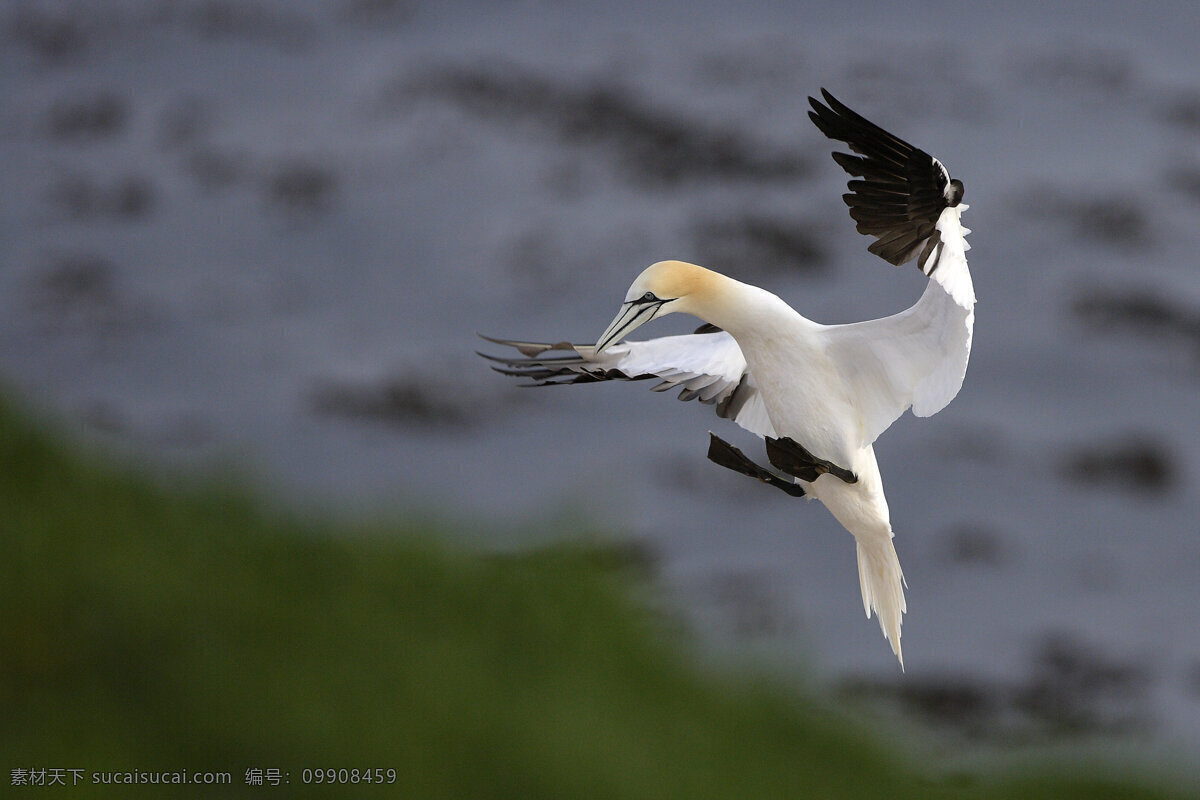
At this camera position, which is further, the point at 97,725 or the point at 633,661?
the point at 633,661

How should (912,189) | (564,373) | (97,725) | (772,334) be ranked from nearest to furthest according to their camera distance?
1. (912,189)
2. (772,334)
3. (564,373)
4. (97,725)

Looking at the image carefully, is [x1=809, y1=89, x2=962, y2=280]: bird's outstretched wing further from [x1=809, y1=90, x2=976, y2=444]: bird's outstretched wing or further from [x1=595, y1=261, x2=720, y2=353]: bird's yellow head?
[x1=595, y1=261, x2=720, y2=353]: bird's yellow head

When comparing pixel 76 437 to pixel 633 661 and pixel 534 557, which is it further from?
pixel 633 661

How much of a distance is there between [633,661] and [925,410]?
2663 millimetres

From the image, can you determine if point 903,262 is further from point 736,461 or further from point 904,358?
point 736,461

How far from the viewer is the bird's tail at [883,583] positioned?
1614mm

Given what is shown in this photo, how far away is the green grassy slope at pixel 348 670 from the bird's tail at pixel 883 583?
6.73 feet

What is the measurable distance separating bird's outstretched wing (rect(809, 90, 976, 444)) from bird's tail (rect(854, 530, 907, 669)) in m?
0.20

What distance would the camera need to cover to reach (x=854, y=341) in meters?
1.47

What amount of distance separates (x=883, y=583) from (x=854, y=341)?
14.8 inches

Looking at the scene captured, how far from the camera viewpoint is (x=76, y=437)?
4.08 meters

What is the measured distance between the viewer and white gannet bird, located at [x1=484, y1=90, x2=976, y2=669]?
125 centimetres

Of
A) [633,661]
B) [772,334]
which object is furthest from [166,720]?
[772,334]

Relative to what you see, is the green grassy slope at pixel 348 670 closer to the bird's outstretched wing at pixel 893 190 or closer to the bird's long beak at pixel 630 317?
the bird's long beak at pixel 630 317
